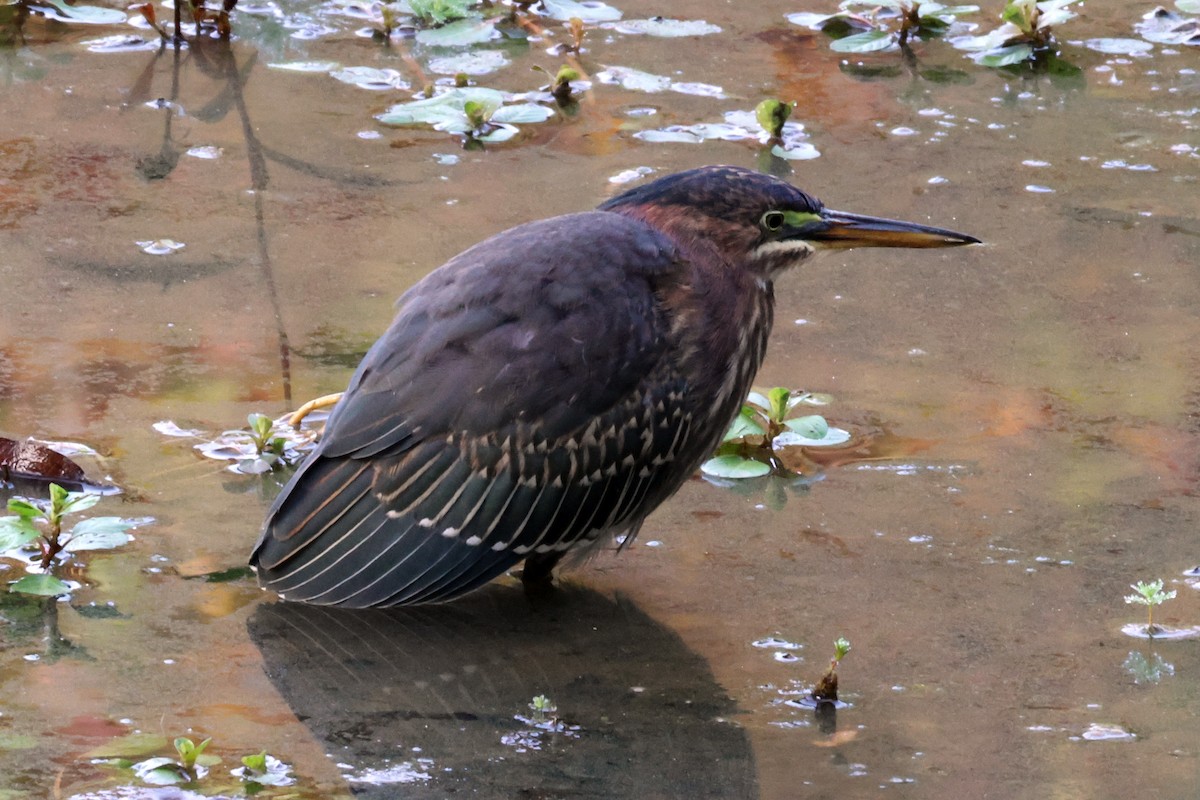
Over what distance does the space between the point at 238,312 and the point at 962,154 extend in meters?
2.78

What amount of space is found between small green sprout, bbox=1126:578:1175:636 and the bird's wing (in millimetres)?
1093

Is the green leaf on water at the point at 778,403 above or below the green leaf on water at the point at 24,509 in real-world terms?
below

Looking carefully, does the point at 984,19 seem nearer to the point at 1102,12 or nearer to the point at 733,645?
the point at 1102,12

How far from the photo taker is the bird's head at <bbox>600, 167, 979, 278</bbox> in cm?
383

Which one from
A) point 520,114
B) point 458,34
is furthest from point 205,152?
point 458,34

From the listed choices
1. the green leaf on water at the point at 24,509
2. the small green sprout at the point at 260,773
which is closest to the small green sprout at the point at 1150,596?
the small green sprout at the point at 260,773

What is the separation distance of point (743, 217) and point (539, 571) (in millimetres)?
973

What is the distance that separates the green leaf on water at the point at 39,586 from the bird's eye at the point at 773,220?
1803 millimetres

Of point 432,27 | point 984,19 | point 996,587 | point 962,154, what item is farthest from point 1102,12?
point 996,587

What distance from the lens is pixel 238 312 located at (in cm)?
477

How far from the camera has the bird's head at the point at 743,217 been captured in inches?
151

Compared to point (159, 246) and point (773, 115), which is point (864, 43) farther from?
point (159, 246)

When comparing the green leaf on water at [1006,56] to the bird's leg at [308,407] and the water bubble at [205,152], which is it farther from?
the bird's leg at [308,407]

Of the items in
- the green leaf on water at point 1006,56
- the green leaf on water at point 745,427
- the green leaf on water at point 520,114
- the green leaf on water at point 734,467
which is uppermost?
the green leaf on water at point 1006,56
